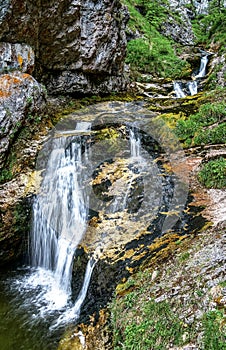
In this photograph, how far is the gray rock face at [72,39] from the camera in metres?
7.73

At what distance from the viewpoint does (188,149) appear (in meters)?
9.12

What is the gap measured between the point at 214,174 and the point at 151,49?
1374cm

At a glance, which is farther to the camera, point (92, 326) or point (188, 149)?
point (188, 149)

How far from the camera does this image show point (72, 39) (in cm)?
978

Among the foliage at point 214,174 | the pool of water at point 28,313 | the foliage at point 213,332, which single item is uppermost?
the foliage at point 214,174

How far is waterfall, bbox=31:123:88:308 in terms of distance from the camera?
20.0ft

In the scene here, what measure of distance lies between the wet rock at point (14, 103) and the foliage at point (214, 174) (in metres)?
4.59

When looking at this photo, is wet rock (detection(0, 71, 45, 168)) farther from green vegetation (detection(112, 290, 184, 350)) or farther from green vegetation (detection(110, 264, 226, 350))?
green vegetation (detection(112, 290, 184, 350))

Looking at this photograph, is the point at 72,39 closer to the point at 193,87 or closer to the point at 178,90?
the point at 178,90

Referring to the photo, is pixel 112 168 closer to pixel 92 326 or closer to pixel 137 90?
pixel 92 326

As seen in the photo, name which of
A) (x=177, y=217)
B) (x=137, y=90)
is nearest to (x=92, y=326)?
(x=177, y=217)

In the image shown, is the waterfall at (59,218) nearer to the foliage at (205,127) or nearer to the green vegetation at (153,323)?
the green vegetation at (153,323)

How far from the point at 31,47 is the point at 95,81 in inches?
148

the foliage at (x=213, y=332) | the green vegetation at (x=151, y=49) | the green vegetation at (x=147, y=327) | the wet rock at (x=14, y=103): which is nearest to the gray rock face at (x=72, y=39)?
the wet rock at (x=14, y=103)
